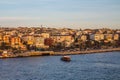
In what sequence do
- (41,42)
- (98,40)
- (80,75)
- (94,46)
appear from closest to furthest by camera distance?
(80,75) → (41,42) → (94,46) → (98,40)

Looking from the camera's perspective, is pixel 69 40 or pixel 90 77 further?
pixel 69 40

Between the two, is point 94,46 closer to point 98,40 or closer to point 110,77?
point 98,40

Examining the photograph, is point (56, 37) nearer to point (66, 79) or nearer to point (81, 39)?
point (81, 39)

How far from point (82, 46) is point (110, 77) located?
5366 cm

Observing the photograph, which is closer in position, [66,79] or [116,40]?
[66,79]

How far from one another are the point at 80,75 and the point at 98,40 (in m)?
66.0

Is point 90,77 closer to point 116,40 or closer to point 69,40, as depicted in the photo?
point 69,40

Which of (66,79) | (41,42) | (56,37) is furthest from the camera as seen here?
(56,37)

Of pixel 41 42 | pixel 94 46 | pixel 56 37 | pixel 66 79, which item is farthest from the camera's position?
pixel 56 37

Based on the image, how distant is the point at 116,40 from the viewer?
100875mm

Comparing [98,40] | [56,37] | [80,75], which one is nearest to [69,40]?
[56,37]

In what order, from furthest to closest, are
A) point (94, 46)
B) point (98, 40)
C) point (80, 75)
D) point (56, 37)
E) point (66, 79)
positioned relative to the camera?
point (98, 40) → point (56, 37) → point (94, 46) → point (80, 75) → point (66, 79)

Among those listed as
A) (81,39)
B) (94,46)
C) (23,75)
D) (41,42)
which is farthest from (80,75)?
(81,39)

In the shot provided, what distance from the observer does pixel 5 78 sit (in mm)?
30016
